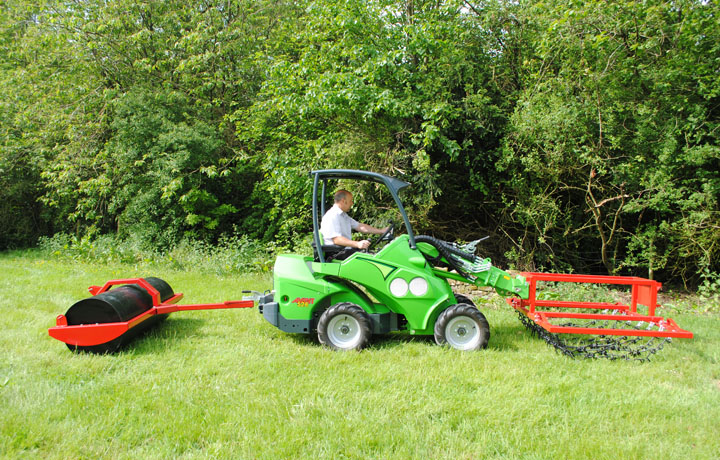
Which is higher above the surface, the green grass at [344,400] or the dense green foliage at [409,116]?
the dense green foliage at [409,116]

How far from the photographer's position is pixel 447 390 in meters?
3.94

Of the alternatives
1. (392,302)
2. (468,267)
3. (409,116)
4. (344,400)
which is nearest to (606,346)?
(468,267)

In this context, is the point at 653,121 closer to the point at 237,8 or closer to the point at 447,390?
the point at 447,390

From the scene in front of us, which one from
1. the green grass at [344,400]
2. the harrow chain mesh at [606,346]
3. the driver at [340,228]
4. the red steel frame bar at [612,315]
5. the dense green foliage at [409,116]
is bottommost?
the green grass at [344,400]

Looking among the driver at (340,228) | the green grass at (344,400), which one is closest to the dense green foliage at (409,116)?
the driver at (340,228)

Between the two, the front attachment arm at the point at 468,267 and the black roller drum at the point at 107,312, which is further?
the front attachment arm at the point at 468,267

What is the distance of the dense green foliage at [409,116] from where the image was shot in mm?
8164

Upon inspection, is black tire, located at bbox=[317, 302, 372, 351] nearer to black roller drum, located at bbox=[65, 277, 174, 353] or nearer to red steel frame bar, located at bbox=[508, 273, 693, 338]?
red steel frame bar, located at bbox=[508, 273, 693, 338]

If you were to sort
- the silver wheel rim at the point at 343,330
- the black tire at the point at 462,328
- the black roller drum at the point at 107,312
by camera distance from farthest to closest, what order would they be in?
the silver wheel rim at the point at 343,330 < the black tire at the point at 462,328 < the black roller drum at the point at 107,312

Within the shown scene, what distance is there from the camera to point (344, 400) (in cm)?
372

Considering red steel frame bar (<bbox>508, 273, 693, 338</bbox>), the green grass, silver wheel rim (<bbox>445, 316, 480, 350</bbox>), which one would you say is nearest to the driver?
the green grass

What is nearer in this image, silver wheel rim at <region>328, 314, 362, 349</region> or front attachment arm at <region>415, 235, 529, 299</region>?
silver wheel rim at <region>328, 314, 362, 349</region>

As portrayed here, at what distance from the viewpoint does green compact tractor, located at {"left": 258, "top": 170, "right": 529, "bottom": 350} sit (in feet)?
16.4

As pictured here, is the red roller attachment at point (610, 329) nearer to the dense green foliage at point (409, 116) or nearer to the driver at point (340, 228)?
the driver at point (340, 228)
